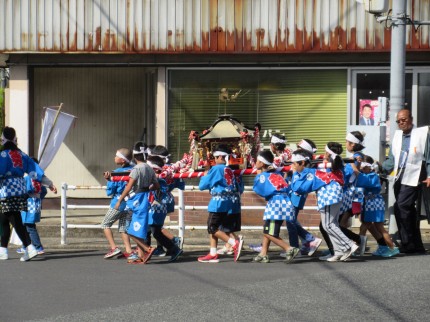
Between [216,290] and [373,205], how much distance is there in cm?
342

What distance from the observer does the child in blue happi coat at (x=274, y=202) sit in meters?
11.7

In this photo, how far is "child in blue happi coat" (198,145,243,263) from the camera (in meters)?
12.0

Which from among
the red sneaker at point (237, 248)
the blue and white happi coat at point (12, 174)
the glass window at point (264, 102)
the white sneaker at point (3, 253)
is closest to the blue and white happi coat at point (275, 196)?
the red sneaker at point (237, 248)

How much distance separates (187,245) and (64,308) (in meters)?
5.09

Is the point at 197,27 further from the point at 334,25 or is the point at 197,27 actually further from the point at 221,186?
the point at 221,186

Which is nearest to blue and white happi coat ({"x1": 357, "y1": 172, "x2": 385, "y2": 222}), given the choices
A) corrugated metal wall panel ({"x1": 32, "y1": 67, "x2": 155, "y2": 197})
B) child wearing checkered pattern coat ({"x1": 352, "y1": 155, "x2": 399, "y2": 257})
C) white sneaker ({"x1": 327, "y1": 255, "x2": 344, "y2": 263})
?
child wearing checkered pattern coat ({"x1": 352, "y1": 155, "x2": 399, "y2": 257})

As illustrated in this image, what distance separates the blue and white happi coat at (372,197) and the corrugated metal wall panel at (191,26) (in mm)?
3691

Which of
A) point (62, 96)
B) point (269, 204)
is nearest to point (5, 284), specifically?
point (269, 204)

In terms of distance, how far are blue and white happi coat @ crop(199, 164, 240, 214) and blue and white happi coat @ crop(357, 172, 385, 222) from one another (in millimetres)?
1600

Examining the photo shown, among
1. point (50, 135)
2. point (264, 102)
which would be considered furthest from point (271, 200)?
point (264, 102)

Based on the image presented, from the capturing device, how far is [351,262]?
11.8 m

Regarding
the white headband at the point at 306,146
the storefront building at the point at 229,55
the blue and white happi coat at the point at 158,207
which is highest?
the storefront building at the point at 229,55

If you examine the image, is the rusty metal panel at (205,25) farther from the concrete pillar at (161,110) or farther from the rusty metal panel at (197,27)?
the concrete pillar at (161,110)

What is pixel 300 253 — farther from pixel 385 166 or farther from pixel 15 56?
pixel 15 56
